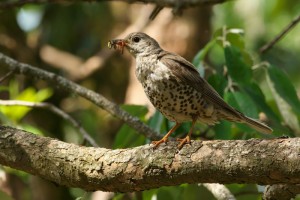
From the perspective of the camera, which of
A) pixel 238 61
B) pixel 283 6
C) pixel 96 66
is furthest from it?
pixel 283 6

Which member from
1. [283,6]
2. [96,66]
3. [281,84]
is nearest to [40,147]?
[281,84]

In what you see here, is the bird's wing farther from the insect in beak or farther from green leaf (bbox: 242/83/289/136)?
the insect in beak

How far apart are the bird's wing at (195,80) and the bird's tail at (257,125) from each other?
0.06 m

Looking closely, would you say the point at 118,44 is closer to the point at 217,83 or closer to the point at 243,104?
the point at 217,83

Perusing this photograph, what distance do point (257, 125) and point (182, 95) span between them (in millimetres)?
590

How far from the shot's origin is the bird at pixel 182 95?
15.2ft

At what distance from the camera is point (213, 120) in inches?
189

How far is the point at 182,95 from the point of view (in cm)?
466

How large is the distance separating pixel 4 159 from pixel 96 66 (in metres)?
4.75

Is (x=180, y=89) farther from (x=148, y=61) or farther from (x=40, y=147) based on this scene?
(x=40, y=147)

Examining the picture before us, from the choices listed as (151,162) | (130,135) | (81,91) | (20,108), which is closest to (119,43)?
(81,91)

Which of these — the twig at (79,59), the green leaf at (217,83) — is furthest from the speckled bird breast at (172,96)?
the twig at (79,59)

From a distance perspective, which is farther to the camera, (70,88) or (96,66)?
(96,66)

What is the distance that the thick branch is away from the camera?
9.99ft
